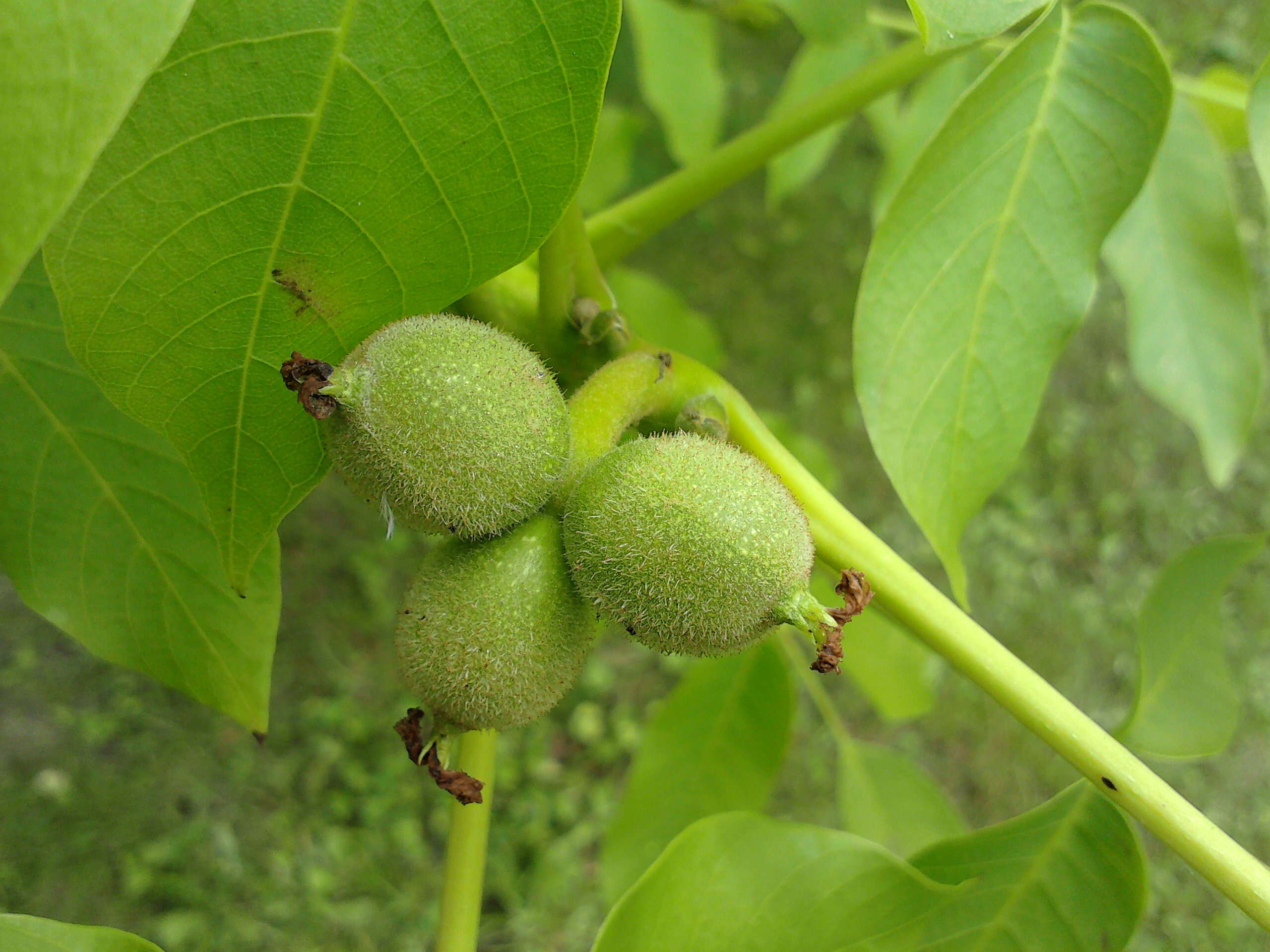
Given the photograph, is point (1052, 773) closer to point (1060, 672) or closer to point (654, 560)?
point (1060, 672)

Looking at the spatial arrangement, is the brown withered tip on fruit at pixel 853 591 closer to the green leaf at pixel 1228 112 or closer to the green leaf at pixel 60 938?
the green leaf at pixel 60 938

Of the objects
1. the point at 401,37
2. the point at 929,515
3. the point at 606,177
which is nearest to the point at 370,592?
the point at 606,177

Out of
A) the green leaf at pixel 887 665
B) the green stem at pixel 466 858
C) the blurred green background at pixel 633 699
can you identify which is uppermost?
the green stem at pixel 466 858

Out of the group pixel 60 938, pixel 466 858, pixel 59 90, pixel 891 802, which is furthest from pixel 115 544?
pixel 891 802

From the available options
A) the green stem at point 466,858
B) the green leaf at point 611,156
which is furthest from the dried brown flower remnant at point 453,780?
the green leaf at point 611,156

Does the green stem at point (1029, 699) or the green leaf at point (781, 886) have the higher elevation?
the green stem at point (1029, 699)

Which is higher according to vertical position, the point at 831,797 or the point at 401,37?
the point at 401,37

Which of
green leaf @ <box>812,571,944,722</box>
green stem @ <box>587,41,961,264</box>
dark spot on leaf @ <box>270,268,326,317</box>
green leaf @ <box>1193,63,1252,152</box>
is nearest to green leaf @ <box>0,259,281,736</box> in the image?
dark spot on leaf @ <box>270,268,326,317</box>
